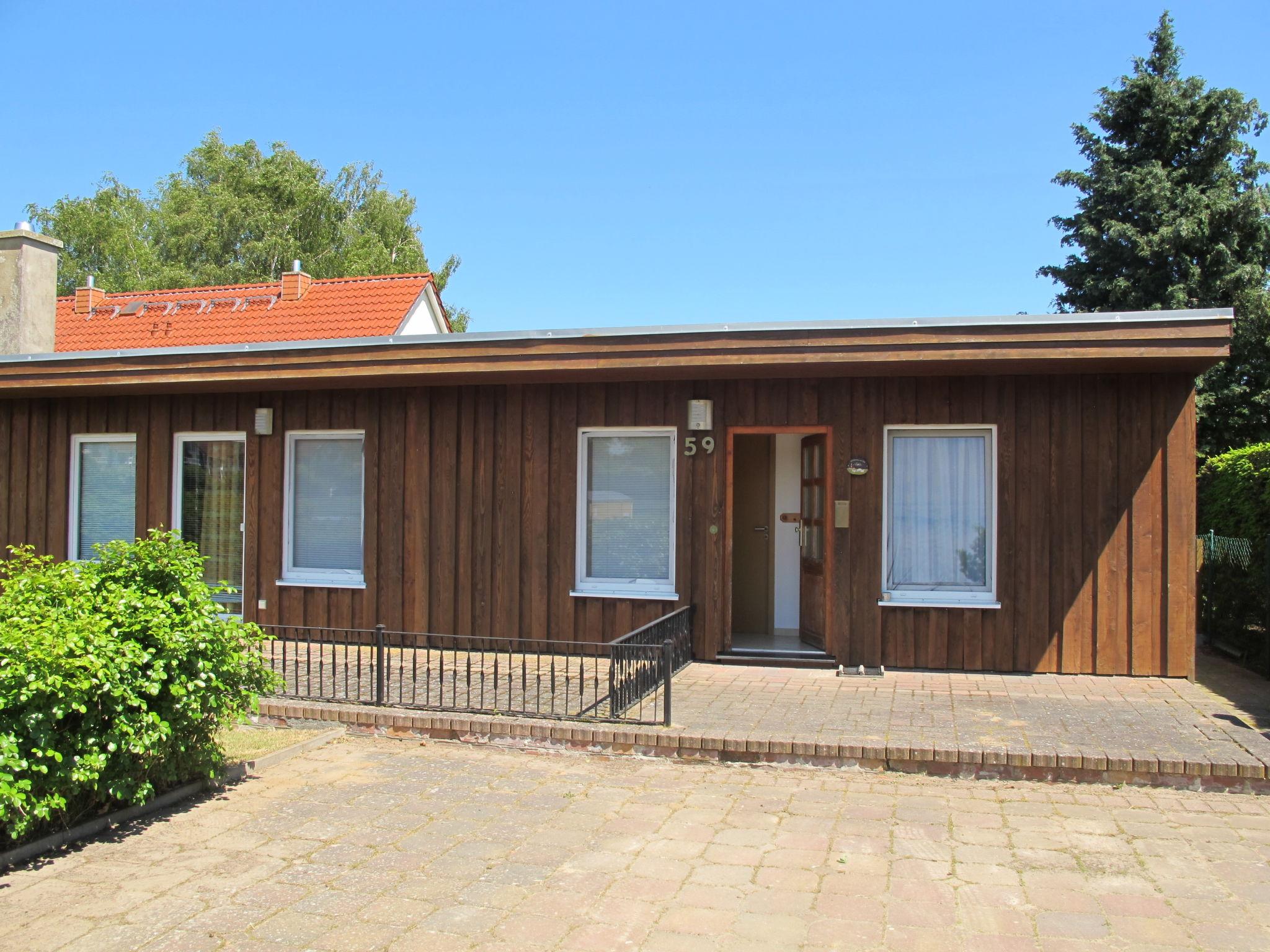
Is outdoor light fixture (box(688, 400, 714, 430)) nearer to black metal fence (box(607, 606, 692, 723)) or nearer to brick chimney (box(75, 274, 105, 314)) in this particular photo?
black metal fence (box(607, 606, 692, 723))

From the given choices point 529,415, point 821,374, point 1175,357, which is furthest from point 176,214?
point 1175,357

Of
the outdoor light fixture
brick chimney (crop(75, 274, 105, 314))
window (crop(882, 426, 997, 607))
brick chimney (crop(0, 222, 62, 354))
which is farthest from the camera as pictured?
brick chimney (crop(75, 274, 105, 314))

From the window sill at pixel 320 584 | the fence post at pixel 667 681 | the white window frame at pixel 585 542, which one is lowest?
the fence post at pixel 667 681

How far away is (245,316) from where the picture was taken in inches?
655

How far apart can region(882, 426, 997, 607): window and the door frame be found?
489mm

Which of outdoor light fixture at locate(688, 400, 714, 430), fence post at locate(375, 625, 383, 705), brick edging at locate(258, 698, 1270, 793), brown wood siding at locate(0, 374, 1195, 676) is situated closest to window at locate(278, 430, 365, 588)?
brown wood siding at locate(0, 374, 1195, 676)

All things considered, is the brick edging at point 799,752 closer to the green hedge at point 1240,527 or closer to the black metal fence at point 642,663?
the black metal fence at point 642,663

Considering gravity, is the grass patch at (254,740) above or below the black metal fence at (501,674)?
below

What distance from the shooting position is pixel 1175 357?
25.1 ft

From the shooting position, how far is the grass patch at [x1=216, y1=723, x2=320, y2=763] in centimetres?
640

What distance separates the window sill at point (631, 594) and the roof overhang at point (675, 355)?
80.5 inches

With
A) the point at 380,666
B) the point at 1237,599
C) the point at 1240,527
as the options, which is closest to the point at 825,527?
the point at 380,666

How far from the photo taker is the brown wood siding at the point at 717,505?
8562 mm

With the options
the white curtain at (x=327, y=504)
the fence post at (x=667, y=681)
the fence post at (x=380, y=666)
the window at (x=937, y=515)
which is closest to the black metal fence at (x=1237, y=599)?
the window at (x=937, y=515)
